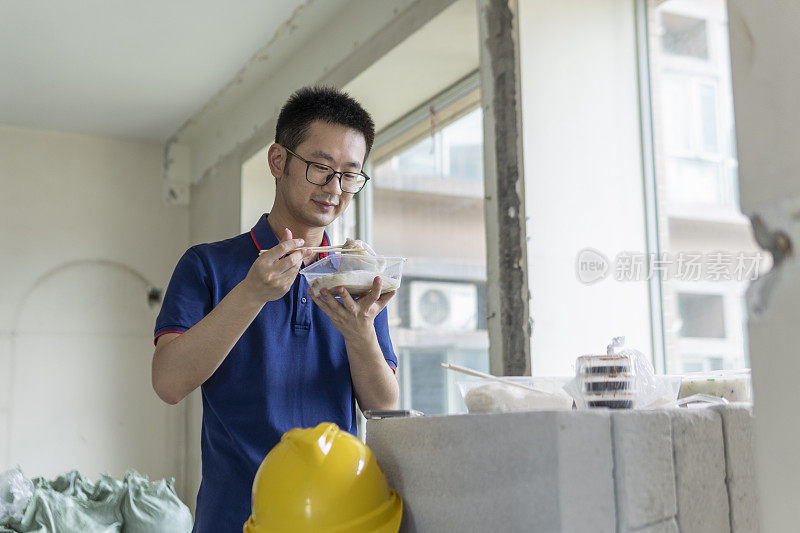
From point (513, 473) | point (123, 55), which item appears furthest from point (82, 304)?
point (513, 473)

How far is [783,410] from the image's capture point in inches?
26.9

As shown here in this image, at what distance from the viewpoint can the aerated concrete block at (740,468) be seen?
0.98 meters

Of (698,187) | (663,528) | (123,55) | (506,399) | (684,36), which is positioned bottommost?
(663,528)

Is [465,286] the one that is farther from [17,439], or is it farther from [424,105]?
[17,439]

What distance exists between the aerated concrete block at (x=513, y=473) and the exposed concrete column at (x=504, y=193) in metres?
1.25

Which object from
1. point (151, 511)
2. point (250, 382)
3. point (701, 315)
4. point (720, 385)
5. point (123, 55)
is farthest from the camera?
point (123, 55)

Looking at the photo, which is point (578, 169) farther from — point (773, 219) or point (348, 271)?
point (773, 219)

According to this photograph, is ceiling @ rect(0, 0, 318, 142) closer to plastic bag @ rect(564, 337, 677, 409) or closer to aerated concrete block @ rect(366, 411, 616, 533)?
plastic bag @ rect(564, 337, 677, 409)

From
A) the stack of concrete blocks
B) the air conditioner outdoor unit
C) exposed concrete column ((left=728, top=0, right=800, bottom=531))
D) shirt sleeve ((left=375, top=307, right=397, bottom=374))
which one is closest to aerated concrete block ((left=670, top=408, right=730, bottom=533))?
the stack of concrete blocks

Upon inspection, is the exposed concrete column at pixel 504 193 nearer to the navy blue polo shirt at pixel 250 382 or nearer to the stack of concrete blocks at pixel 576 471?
the navy blue polo shirt at pixel 250 382

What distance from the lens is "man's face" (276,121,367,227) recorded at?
1553 millimetres

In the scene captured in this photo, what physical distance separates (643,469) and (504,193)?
1.46 meters

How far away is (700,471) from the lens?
0.96 metres

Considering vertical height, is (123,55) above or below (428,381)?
above
